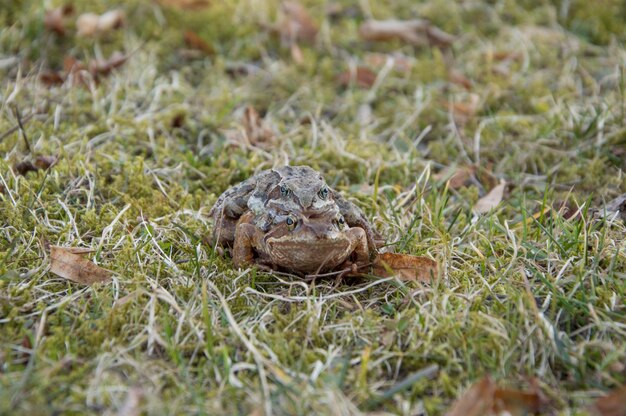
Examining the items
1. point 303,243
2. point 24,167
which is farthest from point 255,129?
point 303,243

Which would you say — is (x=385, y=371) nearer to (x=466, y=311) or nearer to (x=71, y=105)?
(x=466, y=311)

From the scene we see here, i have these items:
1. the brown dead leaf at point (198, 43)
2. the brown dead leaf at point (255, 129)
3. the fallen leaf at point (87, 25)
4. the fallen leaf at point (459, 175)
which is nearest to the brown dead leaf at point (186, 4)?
the brown dead leaf at point (198, 43)

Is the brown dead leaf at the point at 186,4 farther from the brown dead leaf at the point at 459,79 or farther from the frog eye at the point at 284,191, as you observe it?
the frog eye at the point at 284,191

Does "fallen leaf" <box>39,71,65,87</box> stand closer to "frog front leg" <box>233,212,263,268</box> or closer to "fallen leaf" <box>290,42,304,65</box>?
"fallen leaf" <box>290,42,304,65</box>

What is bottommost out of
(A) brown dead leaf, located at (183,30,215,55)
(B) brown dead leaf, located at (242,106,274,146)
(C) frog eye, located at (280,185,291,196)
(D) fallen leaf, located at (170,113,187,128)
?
(B) brown dead leaf, located at (242,106,274,146)

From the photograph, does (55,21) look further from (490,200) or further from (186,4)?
(490,200)

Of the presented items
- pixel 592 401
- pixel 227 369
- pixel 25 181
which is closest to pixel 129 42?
pixel 25 181

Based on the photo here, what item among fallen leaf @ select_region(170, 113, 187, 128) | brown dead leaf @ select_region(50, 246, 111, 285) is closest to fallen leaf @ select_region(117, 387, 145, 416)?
brown dead leaf @ select_region(50, 246, 111, 285)
